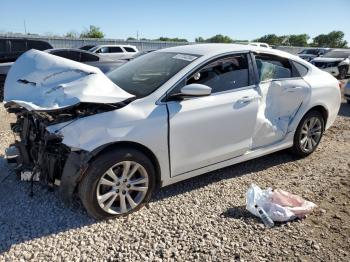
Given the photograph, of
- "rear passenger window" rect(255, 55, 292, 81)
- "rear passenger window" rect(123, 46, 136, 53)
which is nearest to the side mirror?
"rear passenger window" rect(255, 55, 292, 81)

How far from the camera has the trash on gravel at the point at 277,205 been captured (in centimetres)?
349

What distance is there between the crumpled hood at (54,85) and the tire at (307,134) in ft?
8.78

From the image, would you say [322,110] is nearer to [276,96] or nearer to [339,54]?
[276,96]

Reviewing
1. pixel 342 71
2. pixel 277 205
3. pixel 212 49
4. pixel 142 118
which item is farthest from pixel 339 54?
pixel 142 118

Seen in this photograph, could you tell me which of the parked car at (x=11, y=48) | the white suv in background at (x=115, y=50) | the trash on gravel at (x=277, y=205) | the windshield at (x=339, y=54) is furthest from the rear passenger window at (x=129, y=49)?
the trash on gravel at (x=277, y=205)

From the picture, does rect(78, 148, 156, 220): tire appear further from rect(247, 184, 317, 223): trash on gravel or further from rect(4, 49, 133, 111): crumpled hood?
rect(247, 184, 317, 223): trash on gravel

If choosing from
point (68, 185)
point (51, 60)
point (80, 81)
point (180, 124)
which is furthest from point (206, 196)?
point (51, 60)

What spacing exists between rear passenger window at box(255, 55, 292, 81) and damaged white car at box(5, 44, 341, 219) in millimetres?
16

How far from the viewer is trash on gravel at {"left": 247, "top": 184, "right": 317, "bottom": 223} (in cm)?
349

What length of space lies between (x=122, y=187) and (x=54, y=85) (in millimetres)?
1207

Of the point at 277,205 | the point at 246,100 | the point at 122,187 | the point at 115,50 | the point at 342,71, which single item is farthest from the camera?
the point at 115,50

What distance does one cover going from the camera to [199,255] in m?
2.98

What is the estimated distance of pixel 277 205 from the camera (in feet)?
11.7

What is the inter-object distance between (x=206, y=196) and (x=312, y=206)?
3.68 feet
